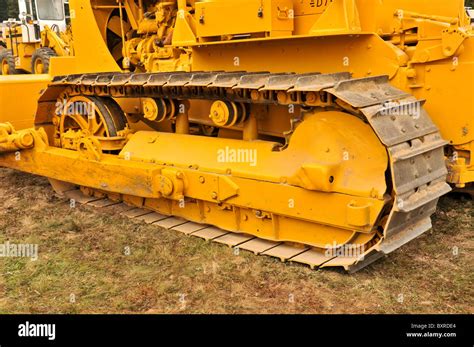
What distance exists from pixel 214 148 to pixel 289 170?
3.11 ft

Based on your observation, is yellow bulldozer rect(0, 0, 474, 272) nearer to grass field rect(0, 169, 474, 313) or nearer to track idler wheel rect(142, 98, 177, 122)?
track idler wheel rect(142, 98, 177, 122)

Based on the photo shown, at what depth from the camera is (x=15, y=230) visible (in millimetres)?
5508

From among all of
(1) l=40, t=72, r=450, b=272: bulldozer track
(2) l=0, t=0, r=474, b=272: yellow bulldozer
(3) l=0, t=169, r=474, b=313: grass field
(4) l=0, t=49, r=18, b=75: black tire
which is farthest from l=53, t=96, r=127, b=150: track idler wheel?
(4) l=0, t=49, r=18, b=75: black tire

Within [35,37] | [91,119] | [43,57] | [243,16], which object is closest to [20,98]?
[91,119]

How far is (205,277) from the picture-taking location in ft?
14.1

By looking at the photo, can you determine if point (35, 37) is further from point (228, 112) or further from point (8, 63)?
point (228, 112)

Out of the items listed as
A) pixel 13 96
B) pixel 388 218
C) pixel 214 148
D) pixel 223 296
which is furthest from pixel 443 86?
pixel 13 96

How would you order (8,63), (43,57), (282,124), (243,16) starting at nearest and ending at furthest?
(243,16) → (282,124) → (43,57) → (8,63)

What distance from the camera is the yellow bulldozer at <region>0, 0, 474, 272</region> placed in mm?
4172

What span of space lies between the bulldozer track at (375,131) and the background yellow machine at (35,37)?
340 inches

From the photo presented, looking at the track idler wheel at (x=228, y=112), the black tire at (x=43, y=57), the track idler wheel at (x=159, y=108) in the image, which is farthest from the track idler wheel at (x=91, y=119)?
the black tire at (x=43, y=57)

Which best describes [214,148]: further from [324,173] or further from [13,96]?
[13,96]

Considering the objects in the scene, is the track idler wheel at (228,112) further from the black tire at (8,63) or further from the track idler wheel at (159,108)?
the black tire at (8,63)

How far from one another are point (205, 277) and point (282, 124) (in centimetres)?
177
